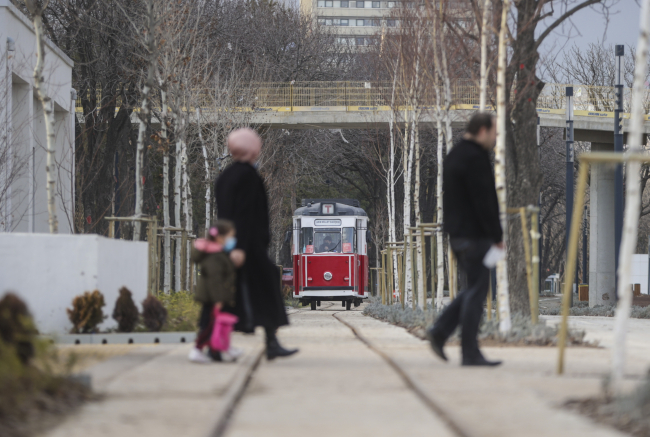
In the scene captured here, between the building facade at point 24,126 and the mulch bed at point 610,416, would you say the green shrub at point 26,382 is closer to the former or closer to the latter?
the mulch bed at point 610,416

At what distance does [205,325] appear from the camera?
770cm

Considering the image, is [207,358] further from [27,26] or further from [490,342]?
[27,26]

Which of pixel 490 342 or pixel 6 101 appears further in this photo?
pixel 6 101

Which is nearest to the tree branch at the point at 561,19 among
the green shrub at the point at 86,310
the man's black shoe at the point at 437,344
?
the green shrub at the point at 86,310

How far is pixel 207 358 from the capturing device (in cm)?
759

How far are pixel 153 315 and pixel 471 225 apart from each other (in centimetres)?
458

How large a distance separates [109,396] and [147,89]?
10.6m

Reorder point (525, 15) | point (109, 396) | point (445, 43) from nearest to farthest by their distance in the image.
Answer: point (109, 396) → point (525, 15) → point (445, 43)

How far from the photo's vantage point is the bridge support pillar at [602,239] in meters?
32.1

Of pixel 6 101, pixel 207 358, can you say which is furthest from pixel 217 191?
pixel 6 101

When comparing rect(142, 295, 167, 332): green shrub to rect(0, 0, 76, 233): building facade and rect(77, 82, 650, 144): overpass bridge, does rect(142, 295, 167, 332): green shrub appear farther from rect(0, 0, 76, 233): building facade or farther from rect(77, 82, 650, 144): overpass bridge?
rect(77, 82, 650, 144): overpass bridge

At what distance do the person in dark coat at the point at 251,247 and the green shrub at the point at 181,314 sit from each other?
115 inches

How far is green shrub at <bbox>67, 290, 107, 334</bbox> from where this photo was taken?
33.3ft

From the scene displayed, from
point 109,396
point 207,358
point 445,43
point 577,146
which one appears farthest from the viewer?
point 577,146
